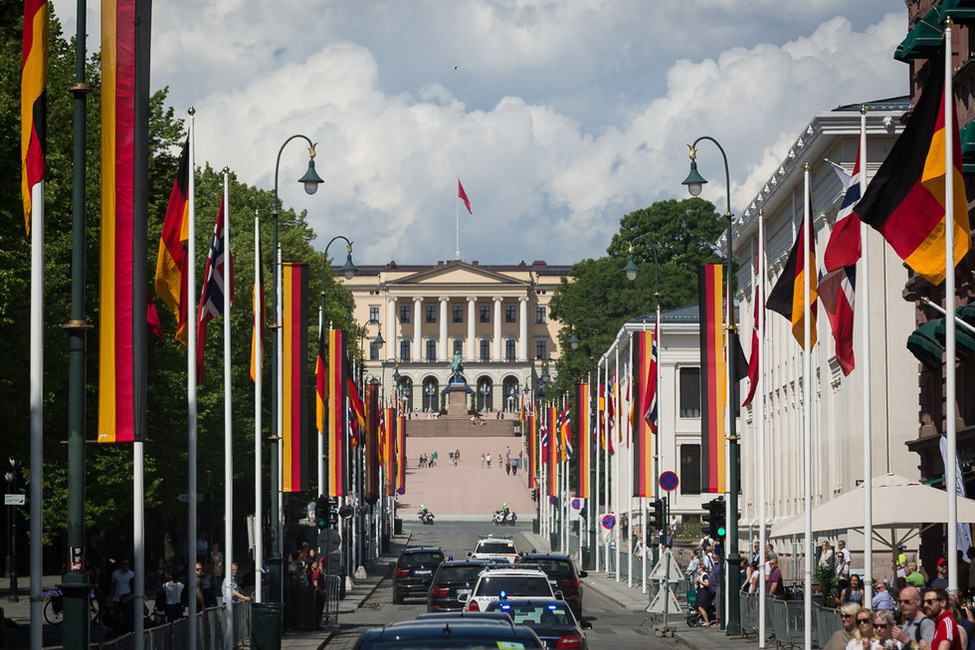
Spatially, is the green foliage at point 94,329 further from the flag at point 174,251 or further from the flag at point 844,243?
the flag at point 844,243

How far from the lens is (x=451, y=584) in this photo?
34.8 metres

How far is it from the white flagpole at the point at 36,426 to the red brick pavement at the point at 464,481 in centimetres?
9458

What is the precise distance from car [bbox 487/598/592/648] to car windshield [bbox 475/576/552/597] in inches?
148

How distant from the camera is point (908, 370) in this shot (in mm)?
43312

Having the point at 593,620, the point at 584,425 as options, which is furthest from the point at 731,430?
the point at 584,425

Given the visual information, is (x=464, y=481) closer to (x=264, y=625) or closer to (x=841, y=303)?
(x=264, y=625)

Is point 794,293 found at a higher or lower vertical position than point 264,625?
higher

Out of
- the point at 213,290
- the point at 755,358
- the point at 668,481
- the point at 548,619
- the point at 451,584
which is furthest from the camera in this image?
the point at 668,481

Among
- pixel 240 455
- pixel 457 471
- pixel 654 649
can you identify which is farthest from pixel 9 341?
pixel 457 471

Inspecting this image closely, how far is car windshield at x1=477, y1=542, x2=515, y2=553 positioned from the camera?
50.9 metres

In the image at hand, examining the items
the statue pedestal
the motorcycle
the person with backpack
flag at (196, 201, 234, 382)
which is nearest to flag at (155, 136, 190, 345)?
flag at (196, 201, 234, 382)

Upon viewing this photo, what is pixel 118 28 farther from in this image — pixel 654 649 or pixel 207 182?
pixel 207 182

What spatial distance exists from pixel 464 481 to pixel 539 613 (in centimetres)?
10450

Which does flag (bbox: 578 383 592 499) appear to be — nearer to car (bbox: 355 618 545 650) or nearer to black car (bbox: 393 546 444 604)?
black car (bbox: 393 546 444 604)
